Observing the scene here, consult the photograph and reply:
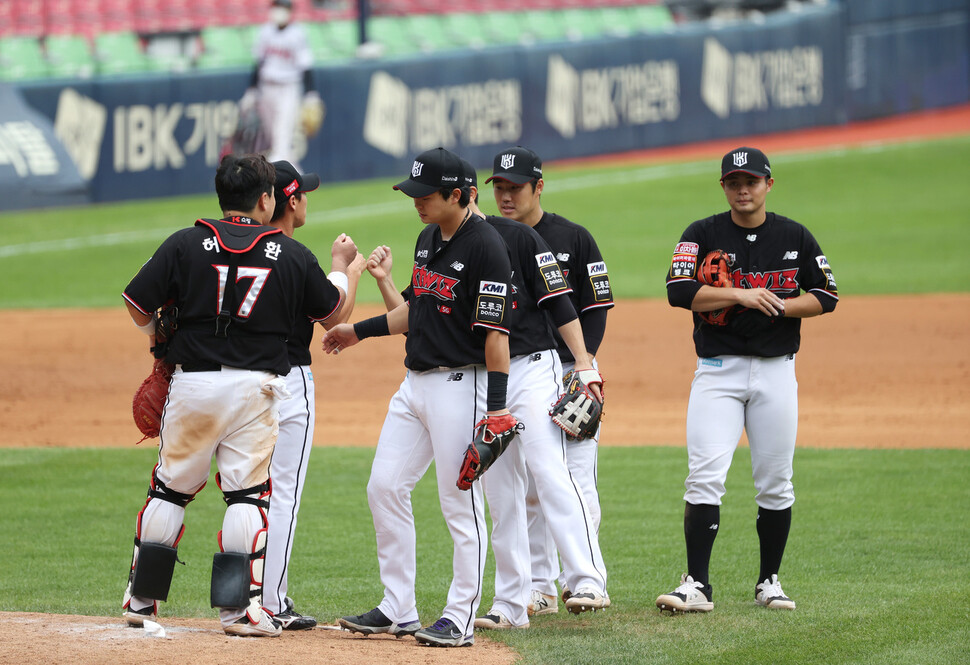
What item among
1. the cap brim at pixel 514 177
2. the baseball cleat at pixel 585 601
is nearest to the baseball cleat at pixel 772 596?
the baseball cleat at pixel 585 601

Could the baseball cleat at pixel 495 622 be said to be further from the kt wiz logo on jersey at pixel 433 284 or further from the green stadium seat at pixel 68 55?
the green stadium seat at pixel 68 55

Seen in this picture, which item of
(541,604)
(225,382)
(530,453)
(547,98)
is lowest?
(541,604)

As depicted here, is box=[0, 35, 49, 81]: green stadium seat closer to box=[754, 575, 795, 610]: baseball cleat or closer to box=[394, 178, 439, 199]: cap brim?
box=[394, 178, 439, 199]: cap brim

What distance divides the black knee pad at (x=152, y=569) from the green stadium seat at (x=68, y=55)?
58.1 ft

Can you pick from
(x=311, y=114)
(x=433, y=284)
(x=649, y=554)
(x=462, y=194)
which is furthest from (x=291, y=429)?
(x=311, y=114)

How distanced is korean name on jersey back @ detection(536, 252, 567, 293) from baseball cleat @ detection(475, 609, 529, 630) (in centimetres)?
138

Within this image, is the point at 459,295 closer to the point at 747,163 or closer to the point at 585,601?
the point at 585,601

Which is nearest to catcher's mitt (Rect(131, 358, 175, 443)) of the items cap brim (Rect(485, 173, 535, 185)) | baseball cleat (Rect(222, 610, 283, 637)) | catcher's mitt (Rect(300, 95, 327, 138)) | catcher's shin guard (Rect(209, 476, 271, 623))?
catcher's shin guard (Rect(209, 476, 271, 623))

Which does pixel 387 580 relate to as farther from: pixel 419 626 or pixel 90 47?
pixel 90 47

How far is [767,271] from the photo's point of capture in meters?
5.57

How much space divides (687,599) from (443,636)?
3.82ft

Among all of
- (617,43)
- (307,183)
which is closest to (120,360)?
(307,183)

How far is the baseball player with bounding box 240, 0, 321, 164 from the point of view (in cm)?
2183

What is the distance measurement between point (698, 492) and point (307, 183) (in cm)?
218
